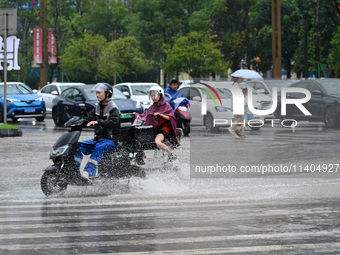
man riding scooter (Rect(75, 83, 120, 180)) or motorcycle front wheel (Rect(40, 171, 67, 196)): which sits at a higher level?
man riding scooter (Rect(75, 83, 120, 180))

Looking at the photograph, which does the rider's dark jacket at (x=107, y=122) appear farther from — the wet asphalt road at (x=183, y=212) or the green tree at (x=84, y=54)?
the green tree at (x=84, y=54)

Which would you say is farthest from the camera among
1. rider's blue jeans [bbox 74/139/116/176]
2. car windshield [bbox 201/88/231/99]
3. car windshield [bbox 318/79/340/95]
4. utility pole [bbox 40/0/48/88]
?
utility pole [bbox 40/0/48/88]

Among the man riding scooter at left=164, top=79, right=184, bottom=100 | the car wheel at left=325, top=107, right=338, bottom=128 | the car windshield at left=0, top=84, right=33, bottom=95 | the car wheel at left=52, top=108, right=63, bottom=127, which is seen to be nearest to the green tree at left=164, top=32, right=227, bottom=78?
the car windshield at left=0, top=84, right=33, bottom=95

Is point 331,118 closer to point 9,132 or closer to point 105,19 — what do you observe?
point 9,132

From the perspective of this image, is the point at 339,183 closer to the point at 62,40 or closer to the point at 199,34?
the point at 199,34

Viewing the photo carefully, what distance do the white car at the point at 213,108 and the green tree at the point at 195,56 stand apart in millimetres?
25584

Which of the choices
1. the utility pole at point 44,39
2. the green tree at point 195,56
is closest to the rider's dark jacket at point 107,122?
the utility pole at point 44,39

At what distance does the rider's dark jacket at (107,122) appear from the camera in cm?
1232

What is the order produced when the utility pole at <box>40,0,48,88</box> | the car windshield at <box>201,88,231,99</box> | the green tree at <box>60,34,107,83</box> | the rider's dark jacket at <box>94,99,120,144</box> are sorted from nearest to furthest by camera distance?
the rider's dark jacket at <box>94,99,120,144</box>, the car windshield at <box>201,88,231,99</box>, the utility pole at <box>40,0,48,88</box>, the green tree at <box>60,34,107,83</box>

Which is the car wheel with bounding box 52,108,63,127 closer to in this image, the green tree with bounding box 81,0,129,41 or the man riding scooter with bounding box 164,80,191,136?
the man riding scooter with bounding box 164,80,191,136

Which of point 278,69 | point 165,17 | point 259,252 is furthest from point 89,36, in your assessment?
point 259,252

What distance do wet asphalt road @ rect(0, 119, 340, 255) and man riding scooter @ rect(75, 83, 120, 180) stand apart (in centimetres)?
42

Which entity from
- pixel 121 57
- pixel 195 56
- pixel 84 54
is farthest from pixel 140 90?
pixel 84 54

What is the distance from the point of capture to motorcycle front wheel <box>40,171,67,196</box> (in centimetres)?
1150
